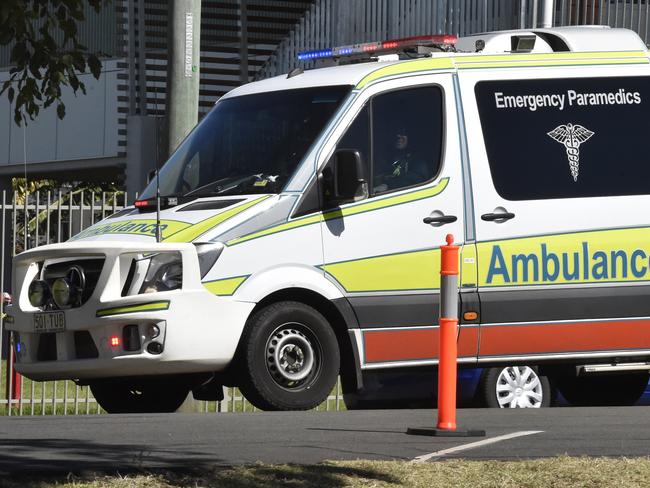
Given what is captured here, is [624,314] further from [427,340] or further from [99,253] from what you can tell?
[99,253]

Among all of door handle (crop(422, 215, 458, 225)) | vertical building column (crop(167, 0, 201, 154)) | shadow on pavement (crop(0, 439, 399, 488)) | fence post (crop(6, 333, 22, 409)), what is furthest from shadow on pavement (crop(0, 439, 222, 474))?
fence post (crop(6, 333, 22, 409))

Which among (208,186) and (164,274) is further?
(208,186)

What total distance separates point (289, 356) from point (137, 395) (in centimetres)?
161

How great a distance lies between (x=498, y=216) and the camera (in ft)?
33.9

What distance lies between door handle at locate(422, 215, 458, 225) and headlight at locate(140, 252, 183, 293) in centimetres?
168

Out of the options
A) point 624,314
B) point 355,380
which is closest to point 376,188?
point 355,380

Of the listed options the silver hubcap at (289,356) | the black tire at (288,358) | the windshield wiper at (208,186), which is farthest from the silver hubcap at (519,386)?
the windshield wiper at (208,186)

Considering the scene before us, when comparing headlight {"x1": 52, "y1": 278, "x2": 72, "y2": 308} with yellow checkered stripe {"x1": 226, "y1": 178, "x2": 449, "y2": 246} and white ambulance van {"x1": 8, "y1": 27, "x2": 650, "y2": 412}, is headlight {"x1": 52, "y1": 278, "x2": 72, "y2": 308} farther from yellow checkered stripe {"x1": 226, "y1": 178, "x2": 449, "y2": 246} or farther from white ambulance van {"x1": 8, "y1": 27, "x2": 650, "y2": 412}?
yellow checkered stripe {"x1": 226, "y1": 178, "x2": 449, "y2": 246}

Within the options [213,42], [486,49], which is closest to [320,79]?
[486,49]

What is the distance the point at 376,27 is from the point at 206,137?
10769mm

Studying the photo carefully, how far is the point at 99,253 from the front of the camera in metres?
9.56

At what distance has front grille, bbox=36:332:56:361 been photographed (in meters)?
9.81

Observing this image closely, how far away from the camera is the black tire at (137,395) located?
35.3 feet

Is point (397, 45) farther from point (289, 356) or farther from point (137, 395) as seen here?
point (137, 395)
